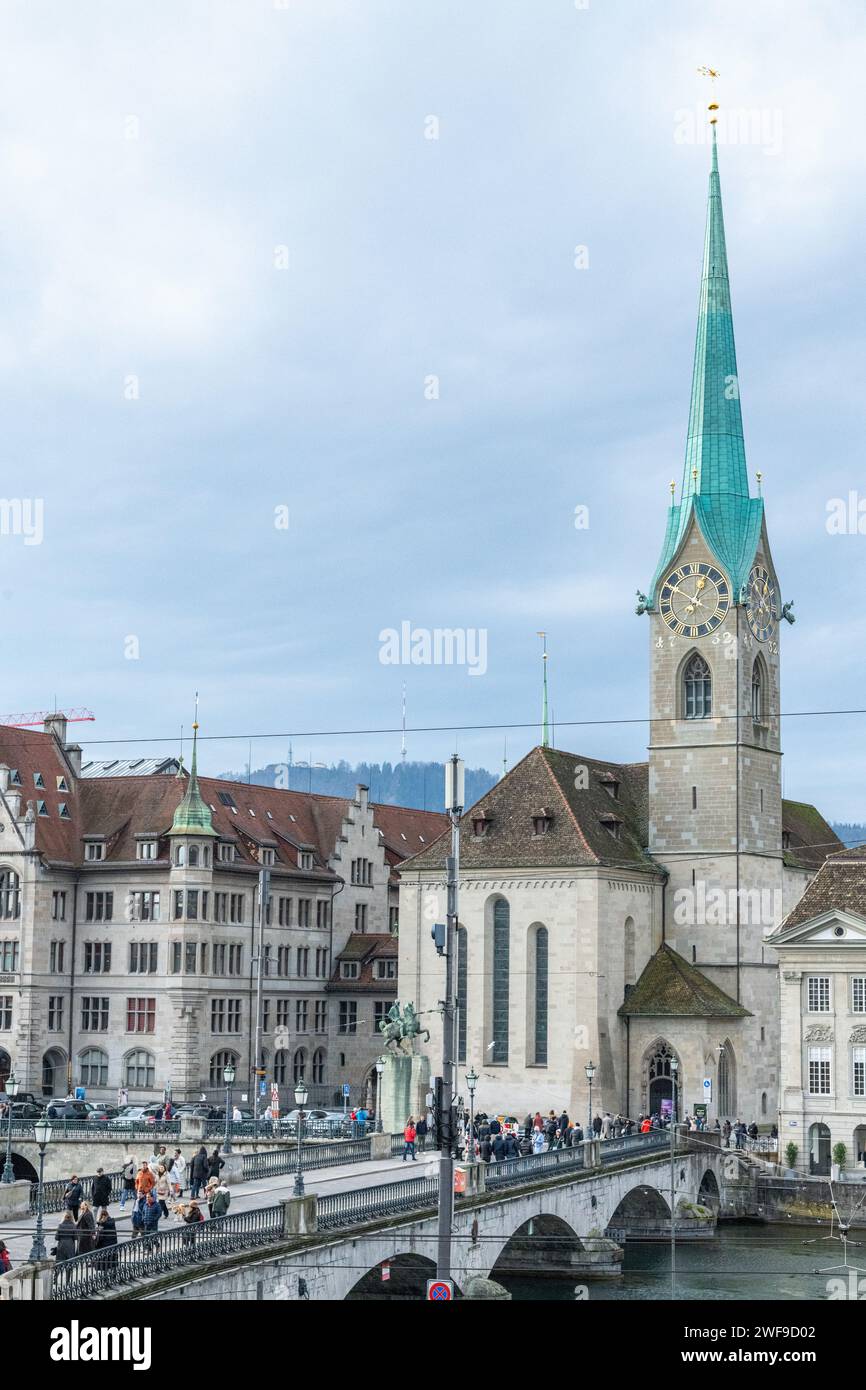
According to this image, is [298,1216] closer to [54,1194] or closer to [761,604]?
[54,1194]

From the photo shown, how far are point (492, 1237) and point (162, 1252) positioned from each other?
12.8 m

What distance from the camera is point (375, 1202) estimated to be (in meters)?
43.7

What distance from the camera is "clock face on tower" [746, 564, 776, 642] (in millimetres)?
84875

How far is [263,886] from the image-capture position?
68000 millimetres

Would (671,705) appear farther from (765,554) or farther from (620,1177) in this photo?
(620,1177)

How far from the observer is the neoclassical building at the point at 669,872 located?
257ft

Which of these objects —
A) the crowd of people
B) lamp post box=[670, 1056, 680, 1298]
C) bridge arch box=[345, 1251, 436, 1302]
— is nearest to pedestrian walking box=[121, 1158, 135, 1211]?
the crowd of people

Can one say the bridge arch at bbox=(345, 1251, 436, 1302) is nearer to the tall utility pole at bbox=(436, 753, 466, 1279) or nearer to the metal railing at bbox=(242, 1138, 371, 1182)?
the metal railing at bbox=(242, 1138, 371, 1182)

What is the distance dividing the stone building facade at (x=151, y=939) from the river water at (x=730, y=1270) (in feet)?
80.6

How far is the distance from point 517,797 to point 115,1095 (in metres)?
20.7

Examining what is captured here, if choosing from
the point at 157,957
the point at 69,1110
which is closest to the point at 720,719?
the point at 157,957

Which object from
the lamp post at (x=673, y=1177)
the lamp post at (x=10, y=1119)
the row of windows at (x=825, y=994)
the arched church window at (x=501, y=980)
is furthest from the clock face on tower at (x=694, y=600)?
the lamp post at (x=10, y=1119)

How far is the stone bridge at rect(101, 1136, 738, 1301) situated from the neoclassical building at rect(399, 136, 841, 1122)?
940 centimetres

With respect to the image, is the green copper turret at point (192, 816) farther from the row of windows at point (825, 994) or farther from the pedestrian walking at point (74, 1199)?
the pedestrian walking at point (74, 1199)
